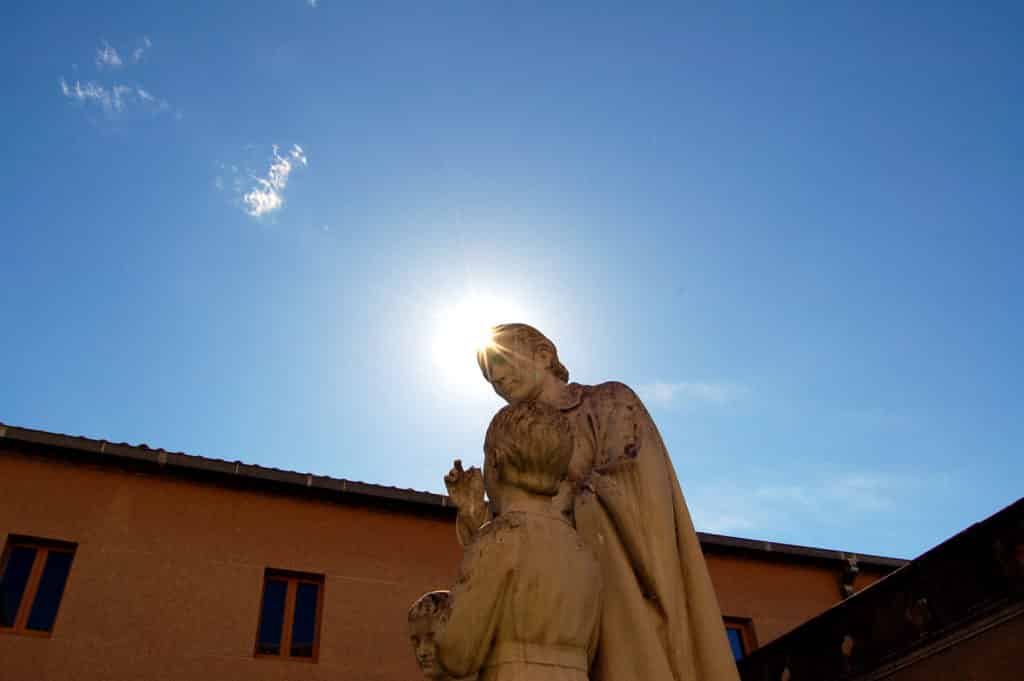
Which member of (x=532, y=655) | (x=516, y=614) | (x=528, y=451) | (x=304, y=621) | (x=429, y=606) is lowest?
(x=532, y=655)

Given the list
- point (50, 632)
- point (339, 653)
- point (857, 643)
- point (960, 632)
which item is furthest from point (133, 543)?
point (960, 632)

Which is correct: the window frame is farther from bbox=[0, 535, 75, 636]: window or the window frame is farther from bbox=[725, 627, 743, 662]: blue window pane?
bbox=[0, 535, 75, 636]: window

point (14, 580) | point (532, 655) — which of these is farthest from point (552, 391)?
point (14, 580)

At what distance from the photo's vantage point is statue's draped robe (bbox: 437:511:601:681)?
251cm

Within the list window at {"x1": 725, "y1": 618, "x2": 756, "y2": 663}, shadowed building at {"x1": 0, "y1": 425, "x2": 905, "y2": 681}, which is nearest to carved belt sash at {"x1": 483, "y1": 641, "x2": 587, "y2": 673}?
shadowed building at {"x1": 0, "y1": 425, "x2": 905, "y2": 681}

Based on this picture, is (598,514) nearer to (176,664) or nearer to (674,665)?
(674,665)

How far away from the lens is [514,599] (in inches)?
100

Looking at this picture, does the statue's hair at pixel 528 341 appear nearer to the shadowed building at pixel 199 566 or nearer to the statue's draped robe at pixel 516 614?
the statue's draped robe at pixel 516 614

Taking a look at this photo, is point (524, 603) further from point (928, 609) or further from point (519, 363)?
point (928, 609)

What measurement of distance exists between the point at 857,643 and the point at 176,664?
8.50 meters

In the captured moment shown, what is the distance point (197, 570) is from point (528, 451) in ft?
34.4

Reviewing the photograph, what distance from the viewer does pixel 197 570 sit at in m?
11.8

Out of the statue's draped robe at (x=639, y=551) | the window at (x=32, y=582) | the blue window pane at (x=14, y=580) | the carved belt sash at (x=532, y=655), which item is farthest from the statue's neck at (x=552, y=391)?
the blue window pane at (x=14, y=580)

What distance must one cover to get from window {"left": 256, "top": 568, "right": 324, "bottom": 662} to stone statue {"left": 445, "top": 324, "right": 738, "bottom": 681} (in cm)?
944
